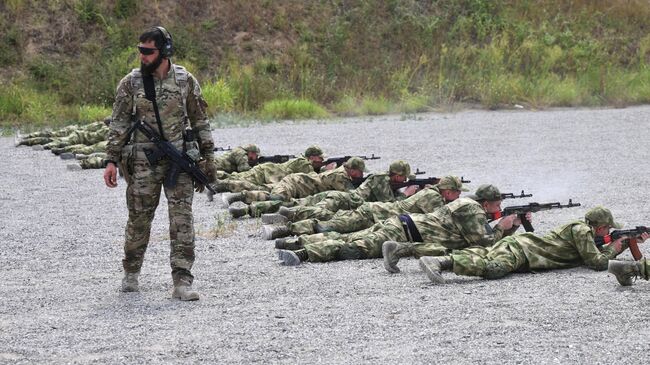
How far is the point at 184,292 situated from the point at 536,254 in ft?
9.87

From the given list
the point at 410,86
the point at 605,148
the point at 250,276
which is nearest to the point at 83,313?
the point at 250,276

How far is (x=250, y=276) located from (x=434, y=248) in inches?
66.6

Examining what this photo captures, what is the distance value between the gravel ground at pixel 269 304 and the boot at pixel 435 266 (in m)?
0.09

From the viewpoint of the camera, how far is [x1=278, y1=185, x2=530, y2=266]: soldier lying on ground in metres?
10.4

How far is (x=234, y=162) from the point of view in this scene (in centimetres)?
1678

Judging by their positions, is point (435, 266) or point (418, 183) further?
point (418, 183)

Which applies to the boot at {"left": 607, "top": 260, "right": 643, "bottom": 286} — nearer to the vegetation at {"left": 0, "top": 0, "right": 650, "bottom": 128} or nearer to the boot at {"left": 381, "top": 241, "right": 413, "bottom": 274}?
the boot at {"left": 381, "top": 241, "right": 413, "bottom": 274}

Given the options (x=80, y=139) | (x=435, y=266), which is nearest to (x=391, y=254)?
(x=435, y=266)

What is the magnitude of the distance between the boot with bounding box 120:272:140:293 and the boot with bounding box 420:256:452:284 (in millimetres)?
2243

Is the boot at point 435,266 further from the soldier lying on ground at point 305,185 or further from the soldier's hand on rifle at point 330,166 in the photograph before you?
the soldier's hand on rifle at point 330,166

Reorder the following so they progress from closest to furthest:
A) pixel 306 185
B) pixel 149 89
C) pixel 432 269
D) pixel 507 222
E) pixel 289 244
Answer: pixel 149 89 < pixel 432 269 < pixel 507 222 < pixel 289 244 < pixel 306 185

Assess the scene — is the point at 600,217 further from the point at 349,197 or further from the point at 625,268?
the point at 349,197

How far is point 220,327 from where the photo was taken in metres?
7.71

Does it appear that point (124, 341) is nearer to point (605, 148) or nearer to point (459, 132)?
point (605, 148)
